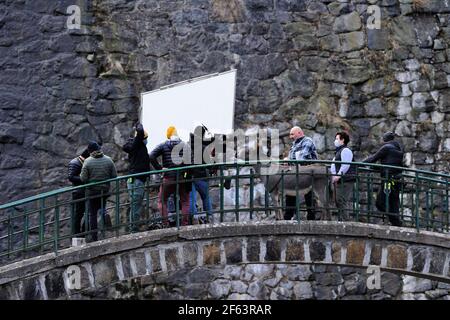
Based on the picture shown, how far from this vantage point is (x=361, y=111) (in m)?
26.2

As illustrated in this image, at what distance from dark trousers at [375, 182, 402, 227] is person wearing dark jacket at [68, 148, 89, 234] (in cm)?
381

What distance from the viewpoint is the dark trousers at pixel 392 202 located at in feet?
73.8

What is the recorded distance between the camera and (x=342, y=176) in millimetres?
22062

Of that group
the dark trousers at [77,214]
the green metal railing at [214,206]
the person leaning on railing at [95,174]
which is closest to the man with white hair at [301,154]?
the green metal railing at [214,206]

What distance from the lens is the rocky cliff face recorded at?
25016mm

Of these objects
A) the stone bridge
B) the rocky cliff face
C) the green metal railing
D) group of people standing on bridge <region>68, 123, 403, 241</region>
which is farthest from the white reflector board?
the stone bridge

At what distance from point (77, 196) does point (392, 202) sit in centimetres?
405

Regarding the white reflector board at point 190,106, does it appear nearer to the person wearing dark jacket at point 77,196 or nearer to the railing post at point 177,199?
the person wearing dark jacket at point 77,196

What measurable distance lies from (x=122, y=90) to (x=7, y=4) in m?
2.06

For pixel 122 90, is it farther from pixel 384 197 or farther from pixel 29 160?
pixel 384 197

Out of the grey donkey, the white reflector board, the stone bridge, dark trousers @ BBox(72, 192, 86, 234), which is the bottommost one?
the stone bridge

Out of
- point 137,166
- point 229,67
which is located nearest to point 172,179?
point 137,166

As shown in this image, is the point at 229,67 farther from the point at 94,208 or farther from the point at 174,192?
the point at 94,208

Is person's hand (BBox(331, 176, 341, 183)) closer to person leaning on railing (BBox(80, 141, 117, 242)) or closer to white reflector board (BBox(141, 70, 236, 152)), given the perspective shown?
person leaning on railing (BBox(80, 141, 117, 242))
